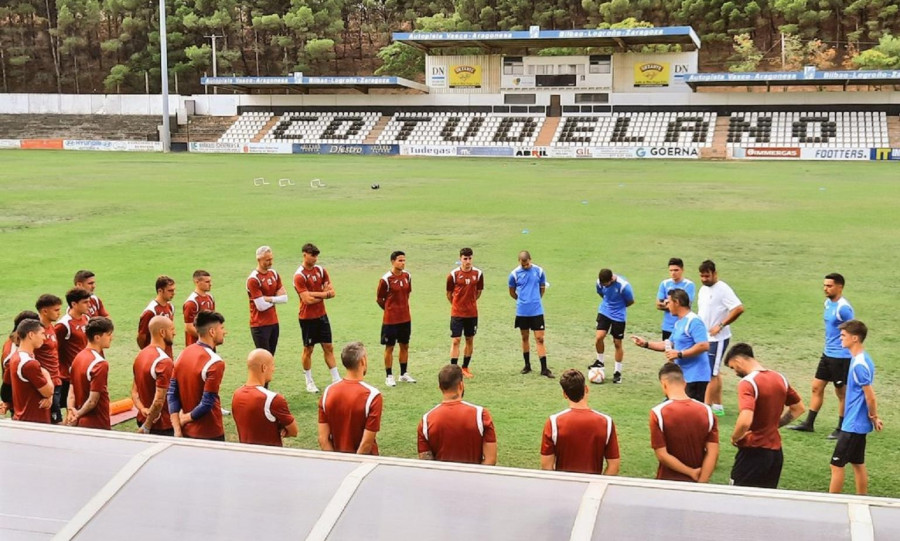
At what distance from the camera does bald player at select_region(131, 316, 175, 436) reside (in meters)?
7.22

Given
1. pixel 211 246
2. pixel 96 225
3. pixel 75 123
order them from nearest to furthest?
pixel 211 246 → pixel 96 225 → pixel 75 123

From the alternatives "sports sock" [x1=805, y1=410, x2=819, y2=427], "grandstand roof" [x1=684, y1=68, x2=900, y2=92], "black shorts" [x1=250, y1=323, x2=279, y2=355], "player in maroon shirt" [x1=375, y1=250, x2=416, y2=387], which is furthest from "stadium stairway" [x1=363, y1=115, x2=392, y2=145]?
"sports sock" [x1=805, y1=410, x2=819, y2=427]

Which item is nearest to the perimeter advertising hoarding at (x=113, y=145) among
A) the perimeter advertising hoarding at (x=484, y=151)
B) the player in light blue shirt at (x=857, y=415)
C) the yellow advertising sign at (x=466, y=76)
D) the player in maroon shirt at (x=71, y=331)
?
the perimeter advertising hoarding at (x=484, y=151)

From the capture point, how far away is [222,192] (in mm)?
34688

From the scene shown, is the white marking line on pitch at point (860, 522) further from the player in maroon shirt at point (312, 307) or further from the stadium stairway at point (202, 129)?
the stadium stairway at point (202, 129)

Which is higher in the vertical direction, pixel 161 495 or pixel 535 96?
pixel 535 96

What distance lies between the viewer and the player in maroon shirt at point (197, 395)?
6848 mm

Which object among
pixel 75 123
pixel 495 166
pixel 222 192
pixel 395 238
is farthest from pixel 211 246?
pixel 75 123

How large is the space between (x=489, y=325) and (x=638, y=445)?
5.68 meters

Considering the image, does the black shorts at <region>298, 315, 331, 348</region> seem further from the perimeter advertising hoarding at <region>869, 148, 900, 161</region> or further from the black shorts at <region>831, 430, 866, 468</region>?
the perimeter advertising hoarding at <region>869, 148, 900, 161</region>

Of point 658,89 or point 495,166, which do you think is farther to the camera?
point 658,89

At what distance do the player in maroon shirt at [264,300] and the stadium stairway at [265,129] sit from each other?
61.4 meters

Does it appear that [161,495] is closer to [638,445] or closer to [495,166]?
[638,445]

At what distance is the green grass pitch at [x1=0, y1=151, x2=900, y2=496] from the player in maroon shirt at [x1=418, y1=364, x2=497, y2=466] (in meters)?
2.15
